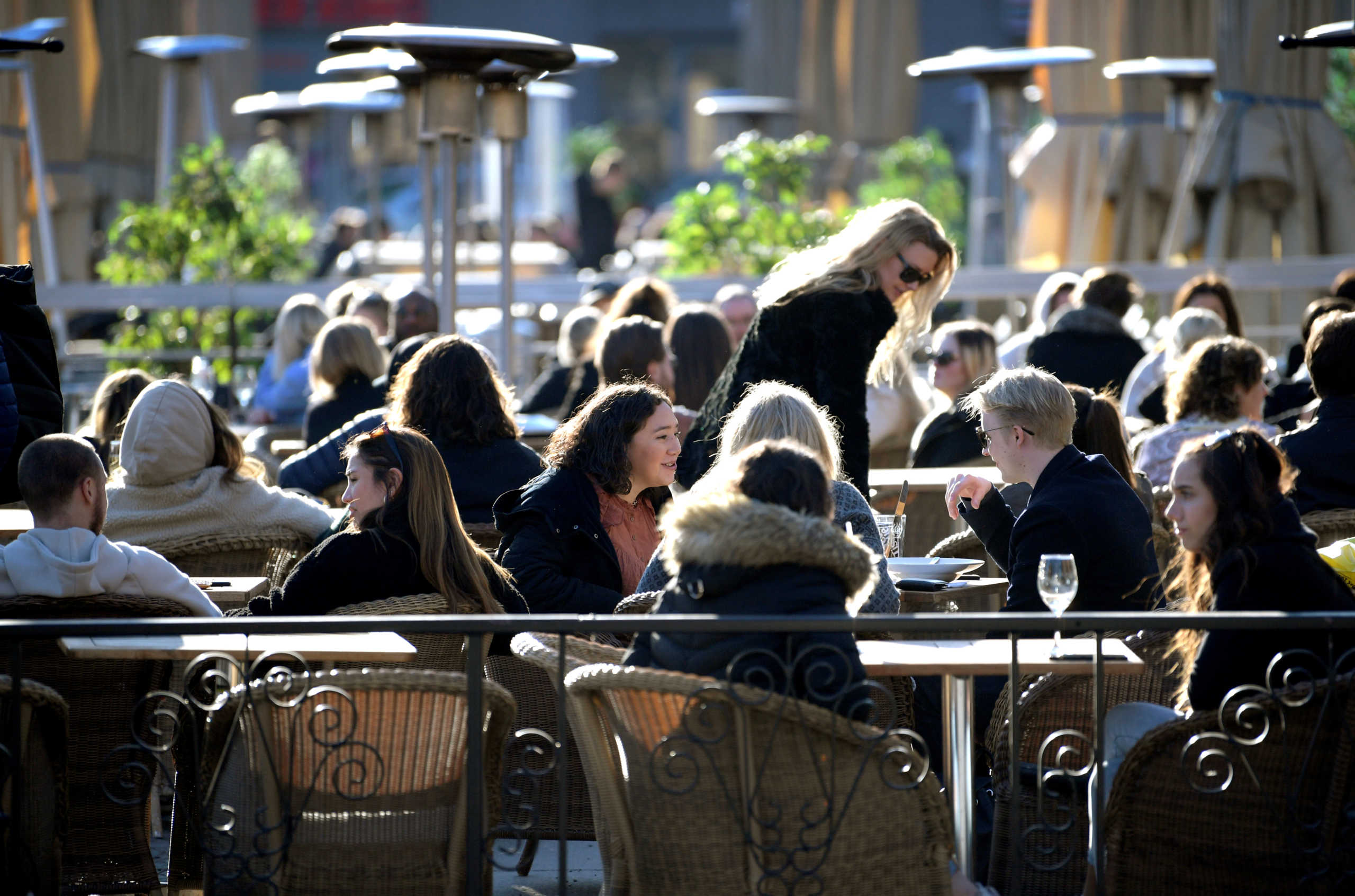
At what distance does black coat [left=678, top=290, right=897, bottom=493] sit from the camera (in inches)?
200

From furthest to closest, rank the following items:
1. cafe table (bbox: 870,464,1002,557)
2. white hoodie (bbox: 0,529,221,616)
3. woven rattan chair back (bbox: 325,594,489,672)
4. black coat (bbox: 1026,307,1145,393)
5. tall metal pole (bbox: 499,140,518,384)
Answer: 1. tall metal pole (bbox: 499,140,518,384)
2. black coat (bbox: 1026,307,1145,393)
3. cafe table (bbox: 870,464,1002,557)
4. woven rattan chair back (bbox: 325,594,489,672)
5. white hoodie (bbox: 0,529,221,616)

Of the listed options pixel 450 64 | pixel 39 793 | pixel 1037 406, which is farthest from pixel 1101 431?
pixel 450 64

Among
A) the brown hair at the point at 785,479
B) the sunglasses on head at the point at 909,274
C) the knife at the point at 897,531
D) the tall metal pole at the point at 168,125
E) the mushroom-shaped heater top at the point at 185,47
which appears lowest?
the knife at the point at 897,531

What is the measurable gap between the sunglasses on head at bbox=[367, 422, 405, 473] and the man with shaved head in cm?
52

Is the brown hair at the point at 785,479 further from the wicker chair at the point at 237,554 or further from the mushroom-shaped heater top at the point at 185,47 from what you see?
the mushroom-shaped heater top at the point at 185,47

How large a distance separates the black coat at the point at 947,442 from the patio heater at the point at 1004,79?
3.89 m

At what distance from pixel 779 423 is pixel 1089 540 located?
0.77m

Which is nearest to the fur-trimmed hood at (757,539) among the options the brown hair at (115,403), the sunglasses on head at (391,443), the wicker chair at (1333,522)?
the sunglasses on head at (391,443)

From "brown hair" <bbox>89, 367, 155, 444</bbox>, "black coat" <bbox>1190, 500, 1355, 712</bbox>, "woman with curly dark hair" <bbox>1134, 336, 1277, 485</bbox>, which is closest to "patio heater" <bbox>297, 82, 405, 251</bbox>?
"brown hair" <bbox>89, 367, 155, 444</bbox>

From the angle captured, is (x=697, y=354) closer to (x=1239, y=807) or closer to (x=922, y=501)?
(x=922, y=501)

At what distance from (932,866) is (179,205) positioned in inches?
345

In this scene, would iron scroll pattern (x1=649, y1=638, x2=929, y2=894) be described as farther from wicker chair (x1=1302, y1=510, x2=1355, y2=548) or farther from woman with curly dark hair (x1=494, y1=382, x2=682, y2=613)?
wicker chair (x1=1302, y1=510, x2=1355, y2=548)

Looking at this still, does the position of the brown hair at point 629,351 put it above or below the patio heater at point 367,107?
below

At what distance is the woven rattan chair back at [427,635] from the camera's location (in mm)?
3754
